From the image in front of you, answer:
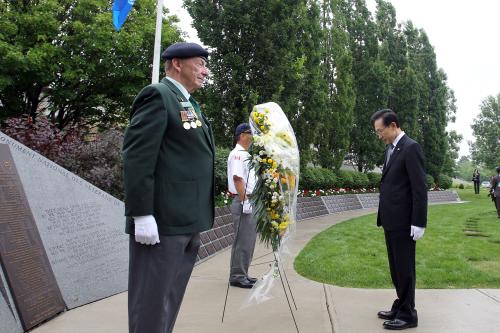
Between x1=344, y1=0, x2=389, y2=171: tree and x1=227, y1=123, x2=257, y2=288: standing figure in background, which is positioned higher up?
x1=344, y1=0, x2=389, y2=171: tree

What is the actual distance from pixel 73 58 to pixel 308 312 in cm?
1627

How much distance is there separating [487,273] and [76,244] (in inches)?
220

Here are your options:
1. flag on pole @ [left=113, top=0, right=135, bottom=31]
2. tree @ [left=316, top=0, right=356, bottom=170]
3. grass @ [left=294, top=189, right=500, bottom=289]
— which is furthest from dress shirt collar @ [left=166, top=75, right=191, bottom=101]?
tree @ [left=316, top=0, right=356, bottom=170]

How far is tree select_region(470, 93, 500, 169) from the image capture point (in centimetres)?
4834

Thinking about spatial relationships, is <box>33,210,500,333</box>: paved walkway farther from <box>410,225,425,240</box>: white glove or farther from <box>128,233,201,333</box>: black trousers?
<box>128,233,201,333</box>: black trousers

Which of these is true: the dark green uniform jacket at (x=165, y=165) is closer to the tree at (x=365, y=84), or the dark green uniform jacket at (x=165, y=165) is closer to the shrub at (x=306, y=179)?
the shrub at (x=306, y=179)

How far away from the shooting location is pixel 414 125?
101 ft

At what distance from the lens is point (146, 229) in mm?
2846

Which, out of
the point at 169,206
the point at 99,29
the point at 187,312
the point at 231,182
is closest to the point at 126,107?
the point at 99,29

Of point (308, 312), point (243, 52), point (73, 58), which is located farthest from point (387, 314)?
point (73, 58)

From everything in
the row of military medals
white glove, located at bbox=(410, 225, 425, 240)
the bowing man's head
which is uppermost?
the bowing man's head

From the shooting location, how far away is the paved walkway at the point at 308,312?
4.62 meters

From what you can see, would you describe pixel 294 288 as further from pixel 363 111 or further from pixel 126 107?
pixel 363 111

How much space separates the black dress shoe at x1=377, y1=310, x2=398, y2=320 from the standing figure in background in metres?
1.92
